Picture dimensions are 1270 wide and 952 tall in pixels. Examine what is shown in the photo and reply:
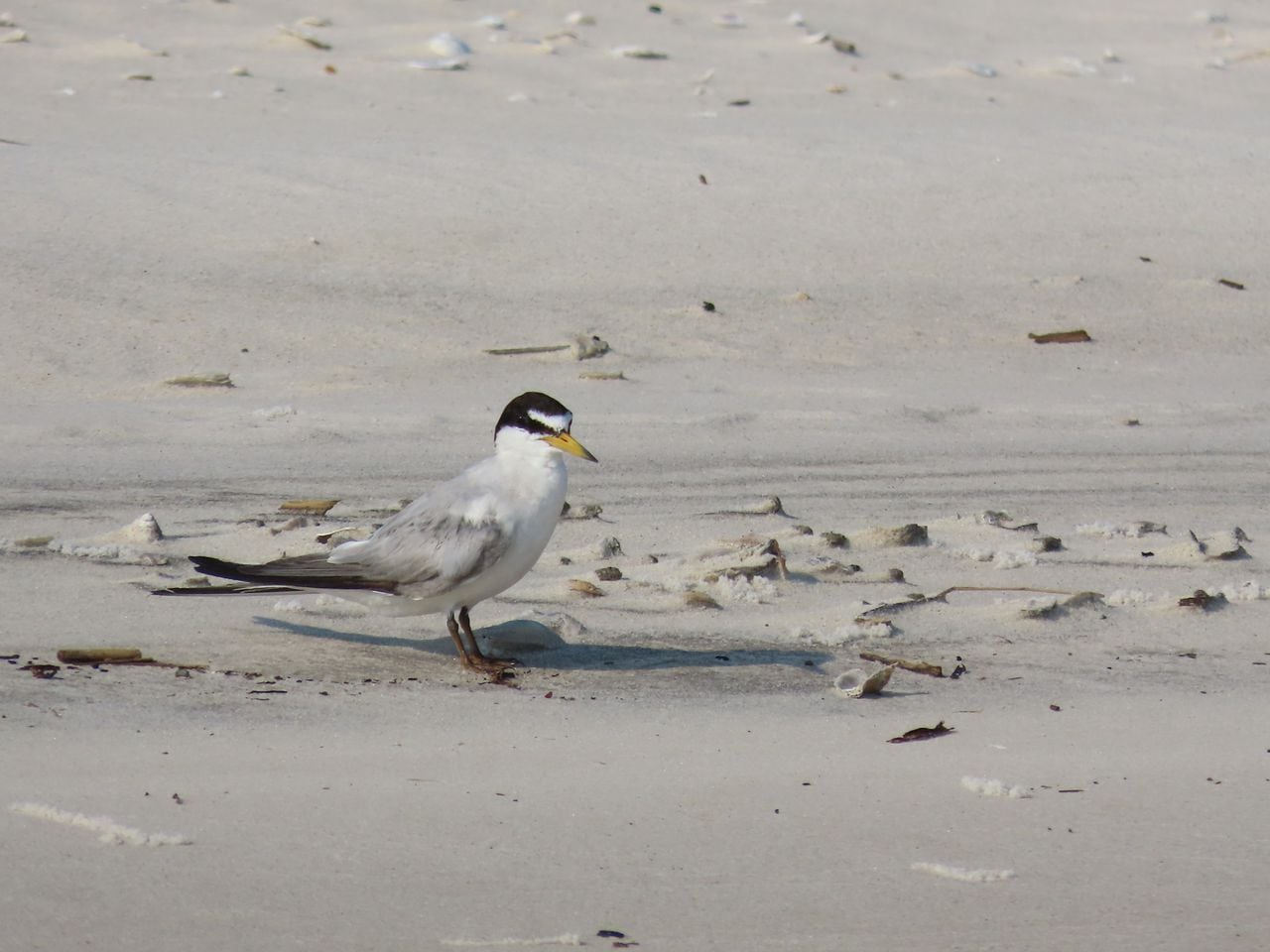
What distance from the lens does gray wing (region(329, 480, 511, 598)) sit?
186 inches

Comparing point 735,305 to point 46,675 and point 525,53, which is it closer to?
point 525,53

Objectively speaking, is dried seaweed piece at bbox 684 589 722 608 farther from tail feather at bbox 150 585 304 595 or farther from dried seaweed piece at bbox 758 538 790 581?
tail feather at bbox 150 585 304 595

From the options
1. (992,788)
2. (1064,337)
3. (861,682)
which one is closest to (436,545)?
(861,682)

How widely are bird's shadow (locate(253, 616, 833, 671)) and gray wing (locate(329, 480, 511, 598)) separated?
11.6 inches

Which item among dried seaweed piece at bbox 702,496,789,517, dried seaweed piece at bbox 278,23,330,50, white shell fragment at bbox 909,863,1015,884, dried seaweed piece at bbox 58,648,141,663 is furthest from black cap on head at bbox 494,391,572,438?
dried seaweed piece at bbox 278,23,330,50

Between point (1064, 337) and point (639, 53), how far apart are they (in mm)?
4309

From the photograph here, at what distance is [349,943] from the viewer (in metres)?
3.14

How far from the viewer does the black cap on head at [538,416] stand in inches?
193

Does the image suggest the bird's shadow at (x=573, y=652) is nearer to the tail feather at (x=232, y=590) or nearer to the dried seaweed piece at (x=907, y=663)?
the dried seaweed piece at (x=907, y=663)

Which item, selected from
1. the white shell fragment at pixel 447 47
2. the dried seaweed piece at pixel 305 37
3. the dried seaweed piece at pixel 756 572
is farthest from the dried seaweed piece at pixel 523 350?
the dried seaweed piece at pixel 305 37

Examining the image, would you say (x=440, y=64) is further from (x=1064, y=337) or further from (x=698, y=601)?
(x=698, y=601)

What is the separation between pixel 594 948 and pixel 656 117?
8282 mm

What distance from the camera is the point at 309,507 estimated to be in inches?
241

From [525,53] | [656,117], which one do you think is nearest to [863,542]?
[656,117]
